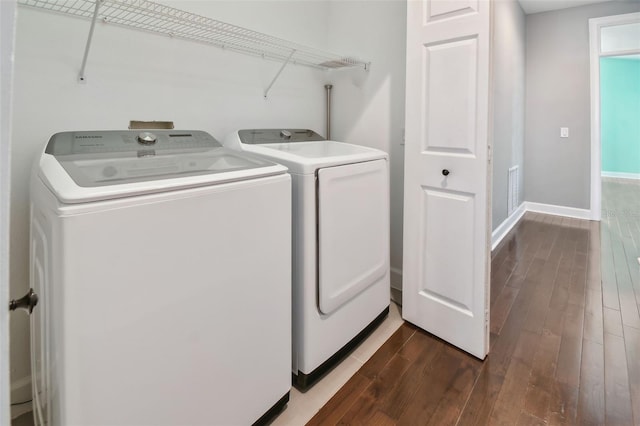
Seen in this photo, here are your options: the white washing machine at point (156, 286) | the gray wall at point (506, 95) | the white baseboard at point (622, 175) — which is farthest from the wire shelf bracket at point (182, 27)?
the white baseboard at point (622, 175)

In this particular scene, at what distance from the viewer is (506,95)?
137 inches

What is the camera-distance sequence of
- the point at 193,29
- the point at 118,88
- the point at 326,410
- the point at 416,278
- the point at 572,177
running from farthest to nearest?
the point at 572,177, the point at 416,278, the point at 193,29, the point at 118,88, the point at 326,410

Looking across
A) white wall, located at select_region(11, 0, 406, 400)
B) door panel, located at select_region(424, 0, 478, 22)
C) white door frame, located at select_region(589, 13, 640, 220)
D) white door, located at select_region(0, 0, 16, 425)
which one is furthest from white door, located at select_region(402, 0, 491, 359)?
white door frame, located at select_region(589, 13, 640, 220)

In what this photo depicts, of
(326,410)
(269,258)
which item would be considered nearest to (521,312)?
(326,410)

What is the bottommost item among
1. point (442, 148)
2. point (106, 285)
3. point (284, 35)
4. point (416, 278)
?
point (416, 278)

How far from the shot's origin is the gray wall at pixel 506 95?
10.4ft

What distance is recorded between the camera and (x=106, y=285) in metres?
0.81

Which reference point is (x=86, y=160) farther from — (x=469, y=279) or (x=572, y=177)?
(x=572, y=177)

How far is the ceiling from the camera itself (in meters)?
3.78

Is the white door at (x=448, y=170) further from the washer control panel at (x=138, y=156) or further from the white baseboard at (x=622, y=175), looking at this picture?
the white baseboard at (x=622, y=175)

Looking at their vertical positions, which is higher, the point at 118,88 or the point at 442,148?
the point at 118,88

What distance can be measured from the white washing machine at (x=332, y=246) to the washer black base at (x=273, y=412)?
0.46 ft

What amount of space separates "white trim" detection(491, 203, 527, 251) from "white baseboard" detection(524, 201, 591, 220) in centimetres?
12

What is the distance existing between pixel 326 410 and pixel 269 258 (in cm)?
71
